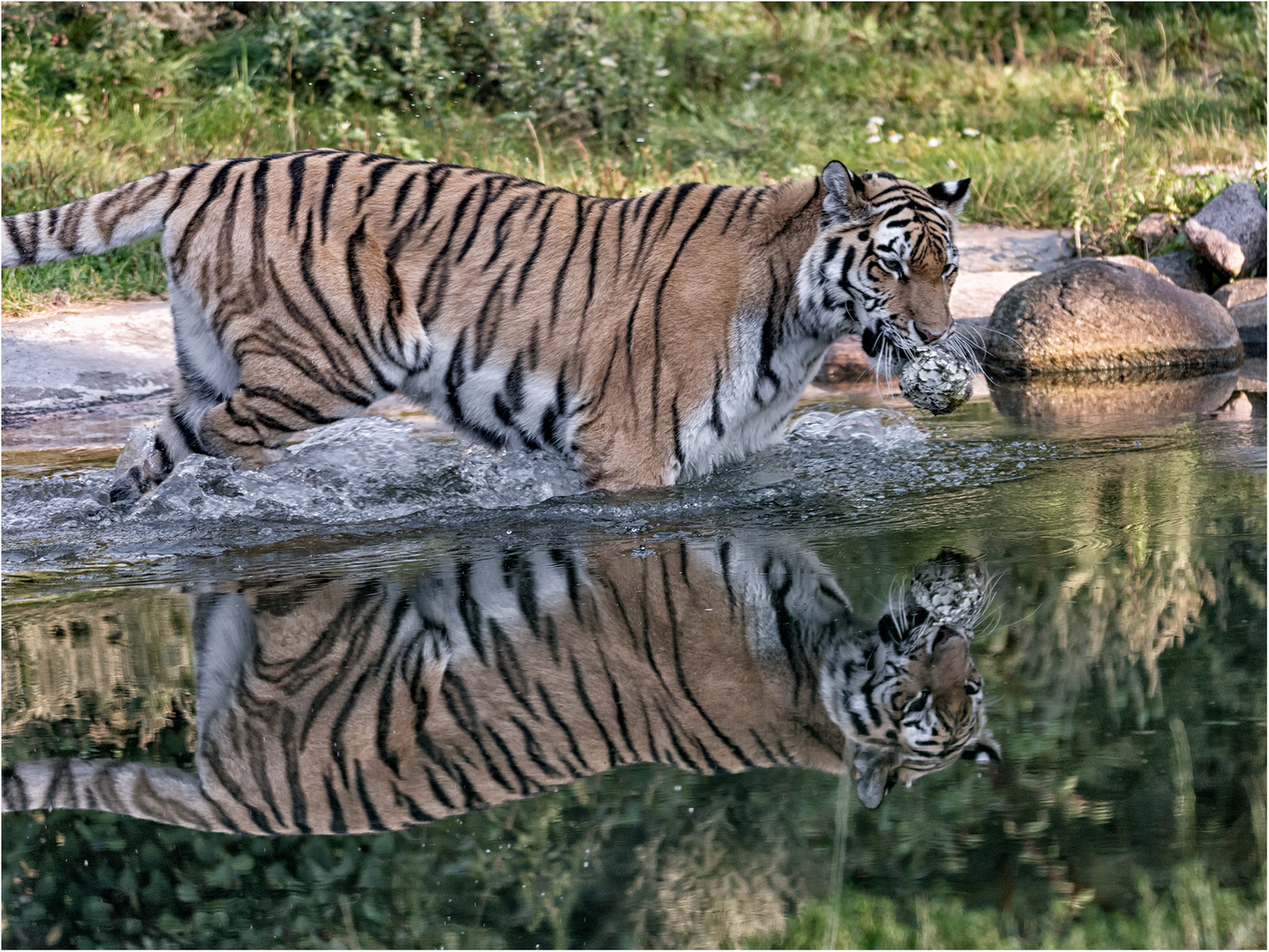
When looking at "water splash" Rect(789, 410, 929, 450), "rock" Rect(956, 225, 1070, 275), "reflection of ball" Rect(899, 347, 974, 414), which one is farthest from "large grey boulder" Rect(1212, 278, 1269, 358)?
"reflection of ball" Rect(899, 347, 974, 414)

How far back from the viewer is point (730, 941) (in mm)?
1899

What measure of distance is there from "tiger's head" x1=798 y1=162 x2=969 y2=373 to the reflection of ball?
0.06m

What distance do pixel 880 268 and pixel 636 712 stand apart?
1922 mm

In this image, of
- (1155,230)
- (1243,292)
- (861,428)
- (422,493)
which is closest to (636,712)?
(422,493)

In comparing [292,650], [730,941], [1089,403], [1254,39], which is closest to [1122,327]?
[1089,403]

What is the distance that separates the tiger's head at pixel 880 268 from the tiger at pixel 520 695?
0.92 metres

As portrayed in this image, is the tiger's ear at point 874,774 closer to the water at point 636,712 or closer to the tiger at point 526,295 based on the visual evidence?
the water at point 636,712

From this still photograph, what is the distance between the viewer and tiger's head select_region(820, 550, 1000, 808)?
2371mm

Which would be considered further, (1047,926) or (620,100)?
(620,100)

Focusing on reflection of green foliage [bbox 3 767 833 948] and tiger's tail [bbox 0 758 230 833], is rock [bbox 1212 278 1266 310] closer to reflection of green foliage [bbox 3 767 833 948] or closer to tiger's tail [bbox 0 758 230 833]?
reflection of green foliage [bbox 3 767 833 948]

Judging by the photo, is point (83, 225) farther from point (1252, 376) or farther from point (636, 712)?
point (1252, 376)

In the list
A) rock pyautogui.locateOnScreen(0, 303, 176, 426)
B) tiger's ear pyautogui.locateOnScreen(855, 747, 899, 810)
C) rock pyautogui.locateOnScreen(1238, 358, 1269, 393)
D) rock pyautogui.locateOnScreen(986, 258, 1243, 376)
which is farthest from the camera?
rock pyautogui.locateOnScreen(986, 258, 1243, 376)

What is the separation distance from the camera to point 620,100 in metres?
9.70

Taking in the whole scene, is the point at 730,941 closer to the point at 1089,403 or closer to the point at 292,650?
the point at 292,650
